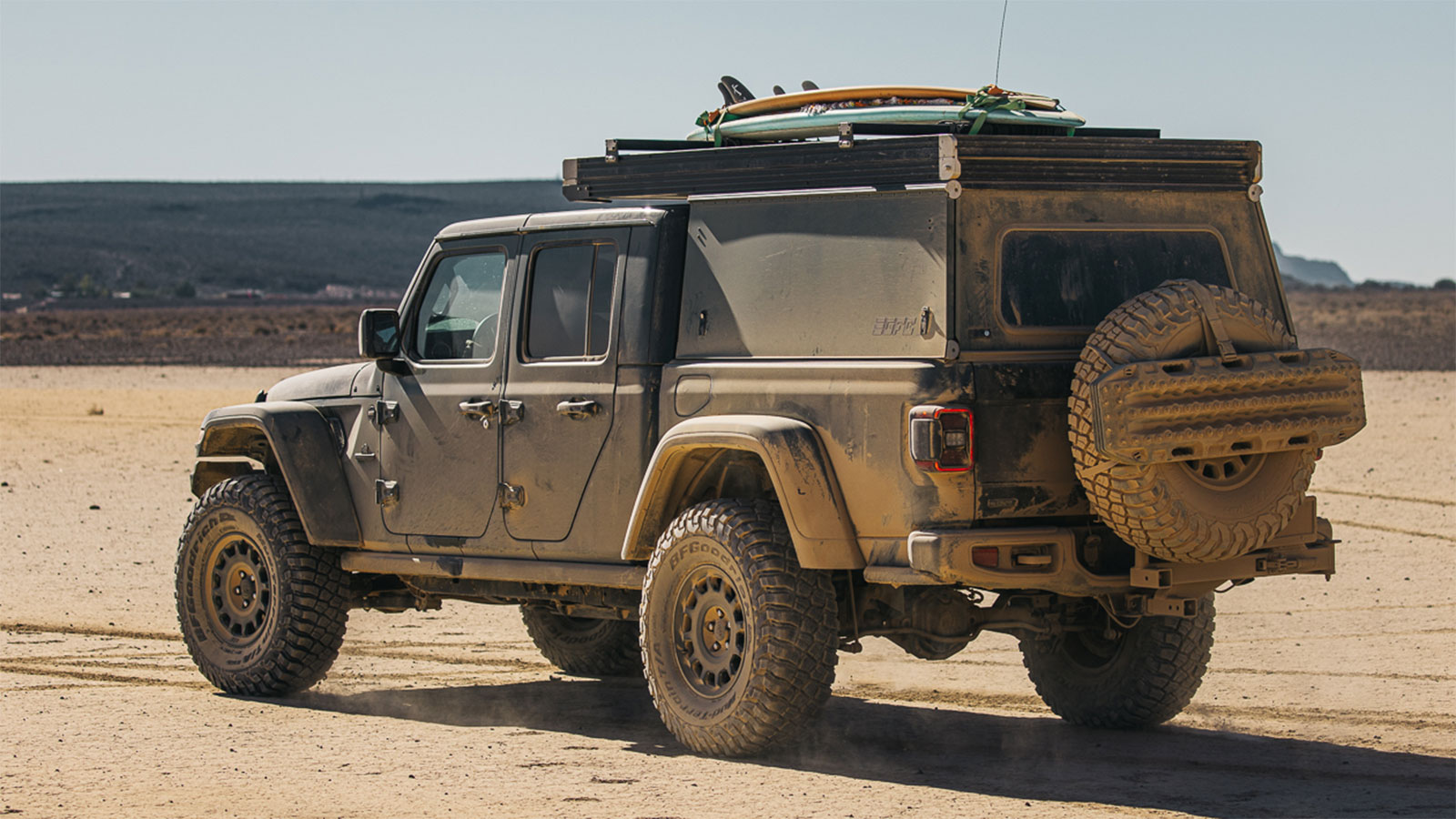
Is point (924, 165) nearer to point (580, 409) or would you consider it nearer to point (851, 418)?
point (851, 418)

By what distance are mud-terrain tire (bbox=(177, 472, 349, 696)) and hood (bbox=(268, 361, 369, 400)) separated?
1.48 feet

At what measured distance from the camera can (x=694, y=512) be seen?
792cm

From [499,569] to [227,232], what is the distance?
151m

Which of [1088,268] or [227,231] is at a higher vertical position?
[227,231]

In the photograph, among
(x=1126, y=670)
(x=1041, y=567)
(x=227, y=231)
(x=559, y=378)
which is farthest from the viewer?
(x=227, y=231)

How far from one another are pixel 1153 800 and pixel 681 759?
1.90m

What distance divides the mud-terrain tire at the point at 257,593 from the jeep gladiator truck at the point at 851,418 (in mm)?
61

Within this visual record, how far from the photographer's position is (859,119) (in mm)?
8008

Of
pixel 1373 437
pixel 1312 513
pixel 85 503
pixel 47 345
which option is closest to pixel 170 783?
pixel 1312 513

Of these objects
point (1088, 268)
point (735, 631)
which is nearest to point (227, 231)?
point (735, 631)

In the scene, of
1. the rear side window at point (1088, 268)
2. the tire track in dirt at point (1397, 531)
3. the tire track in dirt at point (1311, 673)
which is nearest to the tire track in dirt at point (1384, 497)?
the tire track in dirt at point (1397, 531)

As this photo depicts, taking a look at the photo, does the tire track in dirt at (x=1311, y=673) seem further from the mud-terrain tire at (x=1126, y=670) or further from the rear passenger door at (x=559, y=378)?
the rear passenger door at (x=559, y=378)

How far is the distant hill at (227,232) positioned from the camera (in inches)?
5020

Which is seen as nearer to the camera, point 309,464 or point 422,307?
point 422,307
